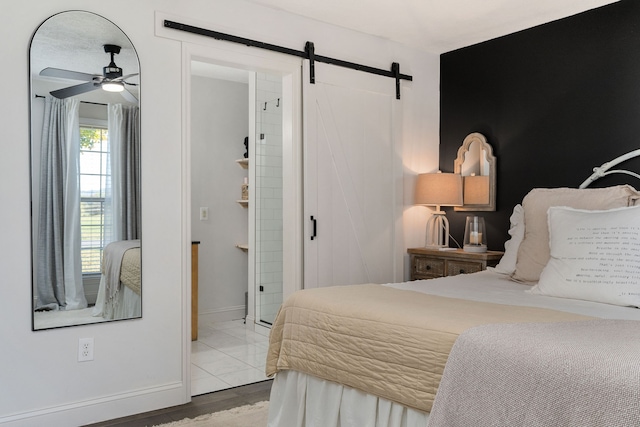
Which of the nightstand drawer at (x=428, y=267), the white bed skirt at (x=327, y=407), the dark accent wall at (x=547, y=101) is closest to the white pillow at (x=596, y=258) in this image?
the white bed skirt at (x=327, y=407)

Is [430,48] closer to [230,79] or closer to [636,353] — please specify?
[230,79]

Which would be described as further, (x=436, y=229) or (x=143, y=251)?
(x=436, y=229)

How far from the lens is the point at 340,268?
4098 mm

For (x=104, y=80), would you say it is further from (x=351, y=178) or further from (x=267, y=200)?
(x=267, y=200)

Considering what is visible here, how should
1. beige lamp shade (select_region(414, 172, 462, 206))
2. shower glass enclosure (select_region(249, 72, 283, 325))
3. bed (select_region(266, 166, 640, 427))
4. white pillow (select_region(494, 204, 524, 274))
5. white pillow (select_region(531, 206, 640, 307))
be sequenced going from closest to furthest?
1. bed (select_region(266, 166, 640, 427))
2. white pillow (select_region(531, 206, 640, 307))
3. white pillow (select_region(494, 204, 524, 274))
4. beige lamp shade (select_region(414, 172, 462, 206))
5. shower glass enclosure (select_region(249, 72, 283, 325))

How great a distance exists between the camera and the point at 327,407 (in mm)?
2369

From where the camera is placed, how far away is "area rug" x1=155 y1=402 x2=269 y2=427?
296 centimetres

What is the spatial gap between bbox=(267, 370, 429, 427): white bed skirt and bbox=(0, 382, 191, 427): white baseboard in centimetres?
90

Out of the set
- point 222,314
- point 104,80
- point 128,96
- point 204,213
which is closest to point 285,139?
point 128,96

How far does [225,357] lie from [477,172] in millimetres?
2419

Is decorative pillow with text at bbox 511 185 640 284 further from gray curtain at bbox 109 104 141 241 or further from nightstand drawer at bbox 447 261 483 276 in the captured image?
gray curtain at bbox 109 104 141 241

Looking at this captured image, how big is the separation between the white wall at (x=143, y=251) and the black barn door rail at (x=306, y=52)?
0.17 feet

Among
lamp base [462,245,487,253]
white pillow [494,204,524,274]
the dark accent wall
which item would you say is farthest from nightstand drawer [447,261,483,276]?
white pillow [494,204,524,274]

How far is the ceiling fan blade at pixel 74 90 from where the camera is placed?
2.93 m
